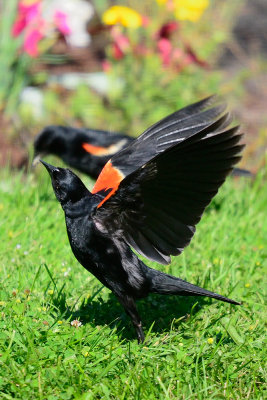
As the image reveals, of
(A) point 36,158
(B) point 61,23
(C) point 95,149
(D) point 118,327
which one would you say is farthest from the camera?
(B) point 61,23

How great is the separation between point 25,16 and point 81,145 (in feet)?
5.20

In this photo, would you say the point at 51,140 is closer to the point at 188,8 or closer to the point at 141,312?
the point at 188,8

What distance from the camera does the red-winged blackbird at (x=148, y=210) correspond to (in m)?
2.58

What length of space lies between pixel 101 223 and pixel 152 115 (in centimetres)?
331

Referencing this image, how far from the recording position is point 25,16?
6.01 m

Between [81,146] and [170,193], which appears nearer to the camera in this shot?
[170,193]

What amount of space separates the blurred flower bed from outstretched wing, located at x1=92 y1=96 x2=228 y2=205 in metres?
2.68

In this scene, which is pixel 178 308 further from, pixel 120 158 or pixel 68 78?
pixel 68 78

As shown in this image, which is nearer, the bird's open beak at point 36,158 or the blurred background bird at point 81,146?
the blurred background bird at point 81,146

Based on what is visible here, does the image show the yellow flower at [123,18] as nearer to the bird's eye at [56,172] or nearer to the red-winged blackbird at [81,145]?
the red-winged blackbird at [81,145]

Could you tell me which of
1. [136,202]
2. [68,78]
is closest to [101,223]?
[136,202]

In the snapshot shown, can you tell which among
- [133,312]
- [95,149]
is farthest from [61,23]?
[133,312]

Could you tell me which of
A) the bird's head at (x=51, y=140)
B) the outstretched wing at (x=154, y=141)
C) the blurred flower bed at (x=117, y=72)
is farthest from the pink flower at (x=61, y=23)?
the outstretched wing at (x=154, y=141)

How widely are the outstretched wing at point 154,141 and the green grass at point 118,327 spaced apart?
571 millimetres
